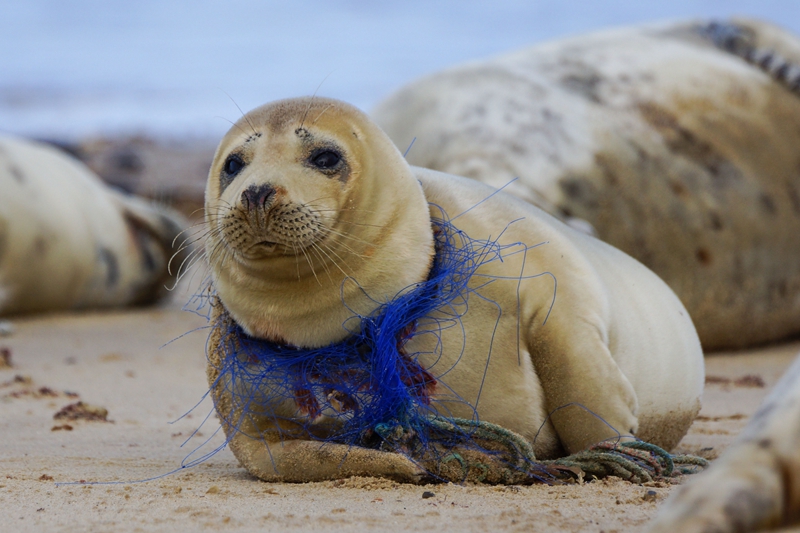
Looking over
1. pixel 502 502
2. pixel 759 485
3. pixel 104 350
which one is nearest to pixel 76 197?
pixel 104 350

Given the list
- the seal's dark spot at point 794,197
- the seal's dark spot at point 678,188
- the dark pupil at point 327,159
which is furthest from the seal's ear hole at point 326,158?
the seal's dark spot at point 794,197

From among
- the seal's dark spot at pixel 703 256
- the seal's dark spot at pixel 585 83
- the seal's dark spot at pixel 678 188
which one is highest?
the seal's dark spot at pixel 585 83

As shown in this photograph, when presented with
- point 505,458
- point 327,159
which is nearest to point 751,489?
point 505,458

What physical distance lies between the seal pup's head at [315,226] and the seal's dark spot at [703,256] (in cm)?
342

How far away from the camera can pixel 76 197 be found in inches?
309

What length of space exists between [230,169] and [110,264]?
17.7 ft

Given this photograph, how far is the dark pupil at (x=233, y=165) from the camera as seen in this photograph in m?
2.82

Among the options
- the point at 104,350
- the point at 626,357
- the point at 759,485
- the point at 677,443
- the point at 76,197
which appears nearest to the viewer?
the point at 759,485

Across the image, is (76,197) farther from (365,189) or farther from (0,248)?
(365,189)

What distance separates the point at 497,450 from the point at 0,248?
5.09m

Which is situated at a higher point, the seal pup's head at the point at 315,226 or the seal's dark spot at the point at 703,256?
the seal pup's head at the point at 315,226

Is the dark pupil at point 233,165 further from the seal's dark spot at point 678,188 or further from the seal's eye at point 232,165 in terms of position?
the seal's dark spot at point 678,188

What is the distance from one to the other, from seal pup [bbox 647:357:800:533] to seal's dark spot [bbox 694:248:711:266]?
174 inches

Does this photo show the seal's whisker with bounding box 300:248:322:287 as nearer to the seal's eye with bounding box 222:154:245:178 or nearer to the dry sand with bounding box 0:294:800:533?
the seal's eye with bounding box 222:154:245:178
